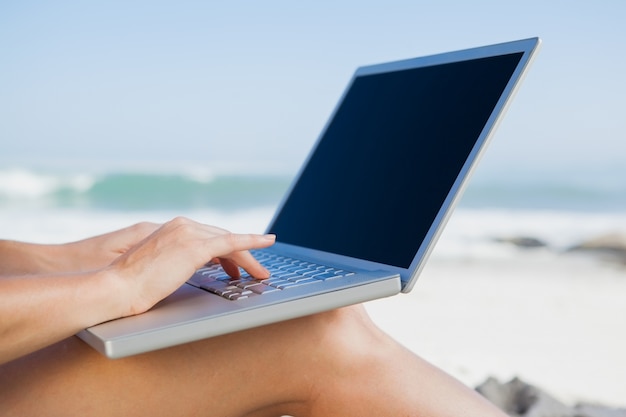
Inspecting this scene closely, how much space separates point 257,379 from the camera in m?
1.03

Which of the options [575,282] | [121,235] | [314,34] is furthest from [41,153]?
[121,235]

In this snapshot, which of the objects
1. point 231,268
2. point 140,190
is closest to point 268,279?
point 231,268

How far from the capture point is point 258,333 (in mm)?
1016

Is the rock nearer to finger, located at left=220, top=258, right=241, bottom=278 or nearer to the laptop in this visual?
the laptop

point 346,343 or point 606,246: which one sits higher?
point 606,246

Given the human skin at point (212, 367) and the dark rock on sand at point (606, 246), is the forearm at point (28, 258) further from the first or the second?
the dark rock on sand at point (606, 246)

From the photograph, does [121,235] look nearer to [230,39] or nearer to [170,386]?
[170,386]

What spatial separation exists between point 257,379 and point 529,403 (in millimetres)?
1335

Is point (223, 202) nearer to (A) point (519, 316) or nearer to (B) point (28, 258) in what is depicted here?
(A) point (519, 316)

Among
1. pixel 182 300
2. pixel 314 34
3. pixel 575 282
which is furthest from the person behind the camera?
pixel 314 34

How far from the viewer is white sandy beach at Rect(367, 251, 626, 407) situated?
287 cm

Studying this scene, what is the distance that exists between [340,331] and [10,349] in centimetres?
42

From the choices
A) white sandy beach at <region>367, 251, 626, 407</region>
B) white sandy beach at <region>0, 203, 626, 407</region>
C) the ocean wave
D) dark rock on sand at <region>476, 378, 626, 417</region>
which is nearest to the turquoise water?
the ocean wave

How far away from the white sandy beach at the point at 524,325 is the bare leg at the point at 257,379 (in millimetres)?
1670
